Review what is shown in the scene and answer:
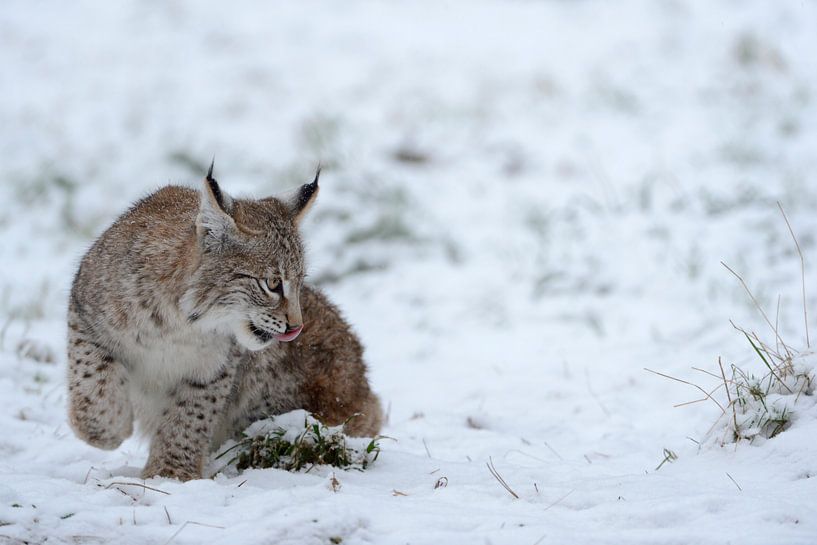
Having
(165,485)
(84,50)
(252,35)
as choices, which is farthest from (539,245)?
(84,50)

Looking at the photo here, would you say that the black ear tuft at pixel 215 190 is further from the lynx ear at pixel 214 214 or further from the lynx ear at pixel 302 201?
the lynx ear at pixel 302 201

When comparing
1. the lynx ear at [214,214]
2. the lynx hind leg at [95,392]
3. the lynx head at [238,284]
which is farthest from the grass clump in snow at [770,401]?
the lynx hind leg at [95,392]

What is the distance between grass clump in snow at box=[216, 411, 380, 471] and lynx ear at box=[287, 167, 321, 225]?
2.79 feet

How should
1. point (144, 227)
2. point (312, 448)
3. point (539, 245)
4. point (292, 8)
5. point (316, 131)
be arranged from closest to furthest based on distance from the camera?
point (312, 448), point (144, 227), point (539, 245), point (316, 131), point (292, 8)

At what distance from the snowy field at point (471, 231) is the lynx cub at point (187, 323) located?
291 mm

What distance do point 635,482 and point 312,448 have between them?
1.21m

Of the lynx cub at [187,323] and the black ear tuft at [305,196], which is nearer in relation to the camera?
the lynx cub at [187,323]

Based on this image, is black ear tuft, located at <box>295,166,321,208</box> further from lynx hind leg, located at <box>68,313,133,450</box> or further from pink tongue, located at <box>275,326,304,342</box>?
lynx hind leg, located at <box>68,313,133,450</box>

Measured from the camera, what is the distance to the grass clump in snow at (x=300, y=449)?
12.0 feet

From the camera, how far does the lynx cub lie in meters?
3.68

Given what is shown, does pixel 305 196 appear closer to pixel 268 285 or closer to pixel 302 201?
pixel 302 201

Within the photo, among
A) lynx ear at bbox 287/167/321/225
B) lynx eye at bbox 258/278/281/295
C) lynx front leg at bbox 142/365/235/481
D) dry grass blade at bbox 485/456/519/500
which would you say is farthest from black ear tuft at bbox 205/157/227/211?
dry grass blade at bbox 485/456/519/500

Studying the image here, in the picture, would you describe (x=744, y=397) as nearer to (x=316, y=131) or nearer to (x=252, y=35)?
(x=316, y=131)

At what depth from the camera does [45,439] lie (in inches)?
164
